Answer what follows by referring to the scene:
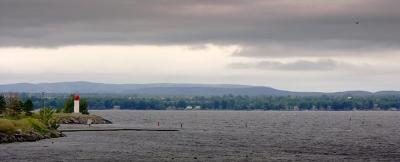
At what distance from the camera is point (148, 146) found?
135000 millimetres

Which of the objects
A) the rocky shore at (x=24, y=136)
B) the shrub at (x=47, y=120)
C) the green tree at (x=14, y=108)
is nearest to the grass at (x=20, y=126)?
the rocky shore at (x=24, y=136)

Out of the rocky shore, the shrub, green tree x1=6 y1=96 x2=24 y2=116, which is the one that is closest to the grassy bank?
the rocky shore

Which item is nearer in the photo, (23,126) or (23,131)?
(23,131)

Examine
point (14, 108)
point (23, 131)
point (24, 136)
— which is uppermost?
point (14, 108)

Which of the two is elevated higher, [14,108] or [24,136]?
[14,108]

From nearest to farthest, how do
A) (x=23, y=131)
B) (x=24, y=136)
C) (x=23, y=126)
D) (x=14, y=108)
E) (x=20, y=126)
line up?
(x=24, y=136) → (x=23, y=131) → (x=20, y=126) → (x=23, y=126) → (x=14, y=108)

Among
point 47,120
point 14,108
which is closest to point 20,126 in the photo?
point 47,120

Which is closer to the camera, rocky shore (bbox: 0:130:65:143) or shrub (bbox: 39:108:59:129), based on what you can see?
rocky shore (bbox: 0:130:65:143)

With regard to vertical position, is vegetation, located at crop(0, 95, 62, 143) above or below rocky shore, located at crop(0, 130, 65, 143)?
above

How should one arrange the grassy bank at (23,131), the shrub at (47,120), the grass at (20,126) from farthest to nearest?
the shrub at (47,120) → the grass at (20,126) → the grassy bank at (23,131)

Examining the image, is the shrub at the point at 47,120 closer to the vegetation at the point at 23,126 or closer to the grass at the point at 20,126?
the vegetation at the point at 23,126

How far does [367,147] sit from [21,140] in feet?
204

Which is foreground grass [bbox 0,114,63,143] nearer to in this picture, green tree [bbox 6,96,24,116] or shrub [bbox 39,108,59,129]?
shrub [bbox 39,108,59,129]

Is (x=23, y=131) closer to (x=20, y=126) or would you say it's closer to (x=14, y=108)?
(x=20, y=126)
